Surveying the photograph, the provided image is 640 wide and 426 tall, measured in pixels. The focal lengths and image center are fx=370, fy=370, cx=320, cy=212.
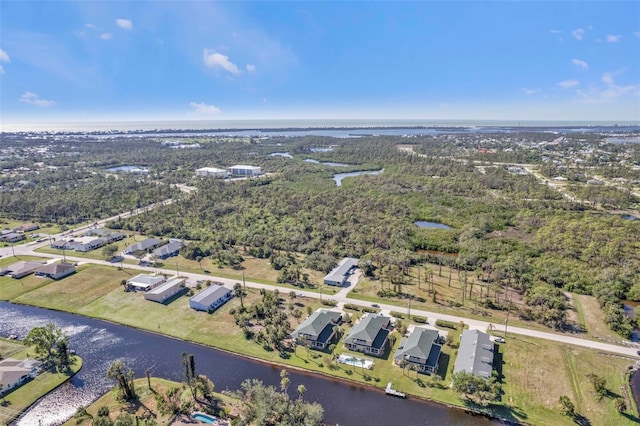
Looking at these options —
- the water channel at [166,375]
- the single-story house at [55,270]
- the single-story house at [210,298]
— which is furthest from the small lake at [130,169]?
the single-story house at [210,298]

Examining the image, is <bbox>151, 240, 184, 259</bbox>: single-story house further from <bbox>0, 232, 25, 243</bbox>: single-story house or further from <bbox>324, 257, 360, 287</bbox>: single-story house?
<bbox>0, 232, 25, 243</bbox>: single-story house

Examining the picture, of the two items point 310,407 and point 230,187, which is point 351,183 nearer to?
point 230,187

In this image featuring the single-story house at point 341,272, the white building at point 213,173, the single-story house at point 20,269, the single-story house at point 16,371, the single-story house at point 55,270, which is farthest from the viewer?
the white building at point 213,173

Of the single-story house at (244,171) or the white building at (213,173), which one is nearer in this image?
the white building at (213,173)

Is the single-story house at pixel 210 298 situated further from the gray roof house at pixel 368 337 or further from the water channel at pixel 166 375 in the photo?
the gray roof house at pixel 368 337

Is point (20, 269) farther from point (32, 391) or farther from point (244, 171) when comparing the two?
point (244, 171)

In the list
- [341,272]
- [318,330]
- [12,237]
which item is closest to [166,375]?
[318,330]
